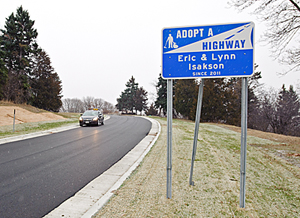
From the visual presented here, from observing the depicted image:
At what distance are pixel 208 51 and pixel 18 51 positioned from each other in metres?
39.7

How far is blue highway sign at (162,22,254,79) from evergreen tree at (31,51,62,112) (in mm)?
44485

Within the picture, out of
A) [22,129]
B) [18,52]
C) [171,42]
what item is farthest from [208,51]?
[18,52]

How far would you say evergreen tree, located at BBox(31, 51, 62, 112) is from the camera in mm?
42875

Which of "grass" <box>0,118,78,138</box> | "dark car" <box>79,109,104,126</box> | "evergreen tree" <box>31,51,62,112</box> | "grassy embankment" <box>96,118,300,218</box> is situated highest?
"evergreen tree" <box>31,51,62,112</box>

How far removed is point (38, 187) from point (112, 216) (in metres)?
2.28

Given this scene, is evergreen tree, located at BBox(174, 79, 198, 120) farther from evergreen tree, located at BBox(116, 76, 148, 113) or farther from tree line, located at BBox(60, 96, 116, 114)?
tree line, located at BBox(60, 96, 116, 114)

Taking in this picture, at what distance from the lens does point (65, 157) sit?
7.40 m

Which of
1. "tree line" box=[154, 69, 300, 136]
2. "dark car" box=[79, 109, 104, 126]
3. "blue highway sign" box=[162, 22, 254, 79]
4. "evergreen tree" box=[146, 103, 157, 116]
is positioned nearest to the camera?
"blue highway sign" box=[162, 22, 254, 79]

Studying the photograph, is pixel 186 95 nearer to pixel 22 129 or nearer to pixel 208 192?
pixel 22 129

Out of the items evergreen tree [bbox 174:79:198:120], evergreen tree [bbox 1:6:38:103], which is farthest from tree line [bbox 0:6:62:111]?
evergreen tree [bbox 174:79:198:120]

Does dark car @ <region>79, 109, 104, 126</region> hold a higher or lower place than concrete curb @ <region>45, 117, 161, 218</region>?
higher

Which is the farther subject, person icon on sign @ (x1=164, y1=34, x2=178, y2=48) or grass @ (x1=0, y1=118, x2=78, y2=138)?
grass @ (x1=0, y1=118, x2=78, y2=138)

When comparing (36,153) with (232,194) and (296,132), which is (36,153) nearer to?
(232,194)

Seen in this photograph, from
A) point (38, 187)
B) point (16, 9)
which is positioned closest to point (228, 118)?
point (38, 187)
